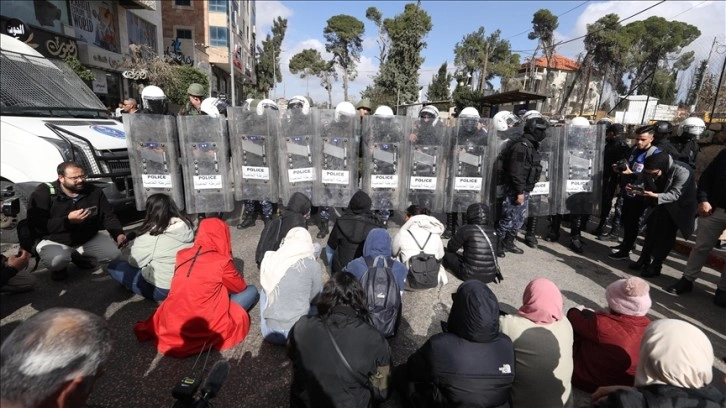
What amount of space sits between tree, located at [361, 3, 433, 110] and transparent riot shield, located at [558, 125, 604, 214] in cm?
2825

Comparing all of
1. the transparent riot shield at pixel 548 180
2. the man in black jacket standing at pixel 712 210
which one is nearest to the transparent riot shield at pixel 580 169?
the transparent riot shield at pixel 548 180

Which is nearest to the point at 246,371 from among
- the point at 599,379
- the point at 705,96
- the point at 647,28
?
the point at 599,379

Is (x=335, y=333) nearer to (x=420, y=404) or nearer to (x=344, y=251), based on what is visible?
(x=420, y=404)

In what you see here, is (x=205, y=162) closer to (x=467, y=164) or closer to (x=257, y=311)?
(x=257, y=311)

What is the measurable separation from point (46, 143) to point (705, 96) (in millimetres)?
16036

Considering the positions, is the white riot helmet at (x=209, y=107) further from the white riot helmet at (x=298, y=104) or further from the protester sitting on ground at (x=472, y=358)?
the protester sitting on ground at (x=472, y=358)

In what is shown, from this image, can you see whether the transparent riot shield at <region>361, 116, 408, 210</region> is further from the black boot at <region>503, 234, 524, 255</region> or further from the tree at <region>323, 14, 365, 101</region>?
the tree at <region>323, 14, 365, 101</region>

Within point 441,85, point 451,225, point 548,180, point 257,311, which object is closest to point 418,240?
point 257,311

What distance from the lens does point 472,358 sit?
1840mm

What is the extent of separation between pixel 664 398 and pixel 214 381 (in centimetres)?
164

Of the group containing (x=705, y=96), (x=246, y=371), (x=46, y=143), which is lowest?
(x=246, y=371)

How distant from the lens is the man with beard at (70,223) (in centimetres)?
354

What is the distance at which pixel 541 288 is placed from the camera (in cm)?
221

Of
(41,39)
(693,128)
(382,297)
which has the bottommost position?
(382,297)
